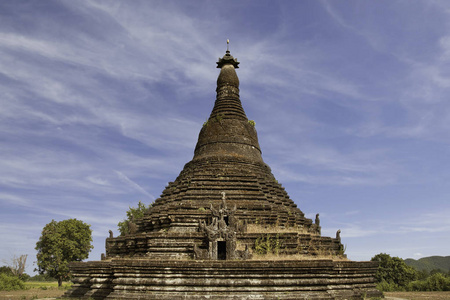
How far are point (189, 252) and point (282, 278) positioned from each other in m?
4.98

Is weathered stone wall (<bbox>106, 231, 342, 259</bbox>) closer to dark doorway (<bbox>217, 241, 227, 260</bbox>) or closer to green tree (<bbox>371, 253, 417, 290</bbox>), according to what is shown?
dark doorway (<bbox>217, 241, 227, 260</bbox>)

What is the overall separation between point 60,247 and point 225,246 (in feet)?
88.2

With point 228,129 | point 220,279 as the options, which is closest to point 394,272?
point 228,129

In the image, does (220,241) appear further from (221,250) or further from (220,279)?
(220,279)

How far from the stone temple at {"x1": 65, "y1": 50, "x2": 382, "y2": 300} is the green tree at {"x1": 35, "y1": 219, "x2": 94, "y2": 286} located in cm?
1839

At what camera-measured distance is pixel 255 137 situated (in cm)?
2588

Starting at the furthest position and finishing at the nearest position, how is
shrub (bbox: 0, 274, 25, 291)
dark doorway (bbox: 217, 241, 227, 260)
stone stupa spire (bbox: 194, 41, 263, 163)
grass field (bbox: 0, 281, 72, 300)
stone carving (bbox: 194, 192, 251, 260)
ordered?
shrub (bbox: 0, 274, 25, 291) → stone stupa spire (bbox: 194, 41, 263, 163) → grass field (bbox: 0, 281, 72, 300) → dark doorway (bbox: 217, 241, 227, 260) → stone carving (bbox: 194, 192, 251, 260)

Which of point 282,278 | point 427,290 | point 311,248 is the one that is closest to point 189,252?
point 282,278

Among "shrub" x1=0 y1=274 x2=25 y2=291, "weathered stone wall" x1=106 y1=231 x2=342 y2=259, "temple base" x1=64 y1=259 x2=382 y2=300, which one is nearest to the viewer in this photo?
"temple base" x1=64 y1=259 x2=382 y2=300

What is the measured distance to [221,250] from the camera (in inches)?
611

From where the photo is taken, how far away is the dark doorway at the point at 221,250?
15.4 m

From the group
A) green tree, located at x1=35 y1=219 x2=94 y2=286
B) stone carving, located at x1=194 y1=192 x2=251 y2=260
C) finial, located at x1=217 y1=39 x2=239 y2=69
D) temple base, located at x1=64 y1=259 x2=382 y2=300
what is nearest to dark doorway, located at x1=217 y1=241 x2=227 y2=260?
stone carving, located at x1=194 y1=192 x2=251 y2=260

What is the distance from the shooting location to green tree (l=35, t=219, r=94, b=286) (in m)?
35.2

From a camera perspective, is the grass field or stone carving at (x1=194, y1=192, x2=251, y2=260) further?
the grass field
